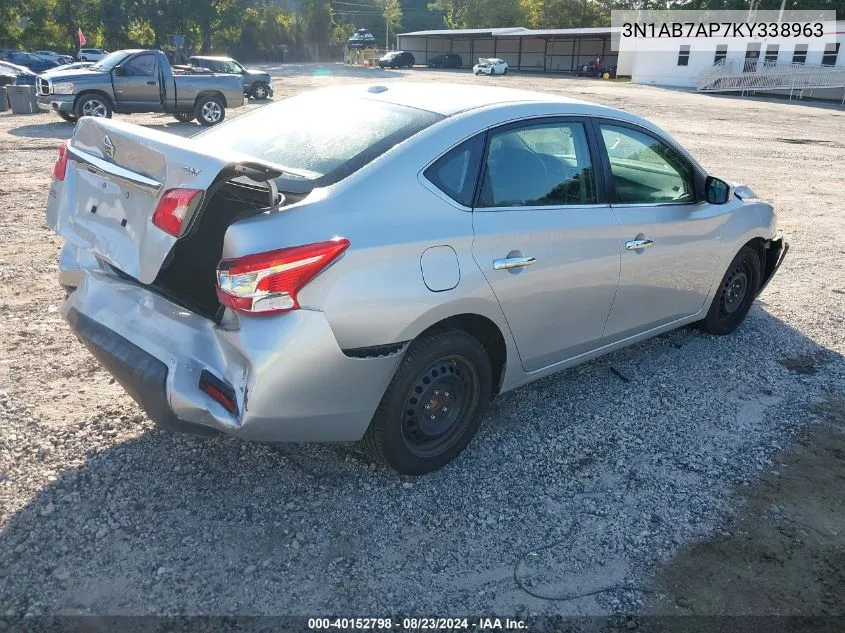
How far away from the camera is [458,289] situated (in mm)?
2953

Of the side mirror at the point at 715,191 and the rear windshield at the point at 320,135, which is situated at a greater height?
the rear windshield at the point at 320,135

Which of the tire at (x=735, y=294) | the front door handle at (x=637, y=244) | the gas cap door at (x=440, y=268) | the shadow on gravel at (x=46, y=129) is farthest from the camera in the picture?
the shadow on gravel at (x=46, y=129)

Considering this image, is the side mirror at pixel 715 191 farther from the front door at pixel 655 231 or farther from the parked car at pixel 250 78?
the parked car at pixel 250 78

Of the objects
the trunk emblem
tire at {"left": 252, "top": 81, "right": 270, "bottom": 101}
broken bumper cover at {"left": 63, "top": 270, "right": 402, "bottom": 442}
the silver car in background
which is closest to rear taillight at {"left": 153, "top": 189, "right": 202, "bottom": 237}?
the silver car in background

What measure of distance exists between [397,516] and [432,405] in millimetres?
547

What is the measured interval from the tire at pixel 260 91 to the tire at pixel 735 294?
23.8m

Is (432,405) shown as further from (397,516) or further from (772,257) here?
(772,257)

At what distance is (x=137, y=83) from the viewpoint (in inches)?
594

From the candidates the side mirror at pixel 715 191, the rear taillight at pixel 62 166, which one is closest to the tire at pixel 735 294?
the side mirror at pixel 715 191

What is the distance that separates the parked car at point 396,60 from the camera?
185 feet

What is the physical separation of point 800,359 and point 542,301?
2654 mm

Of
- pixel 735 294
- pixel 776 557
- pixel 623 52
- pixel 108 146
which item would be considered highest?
pixel 623 52

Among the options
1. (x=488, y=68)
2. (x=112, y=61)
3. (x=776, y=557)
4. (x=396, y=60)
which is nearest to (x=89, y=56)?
(x=396, y=60)

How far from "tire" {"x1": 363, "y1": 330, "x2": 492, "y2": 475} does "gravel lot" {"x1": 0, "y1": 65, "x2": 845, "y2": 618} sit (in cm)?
15
